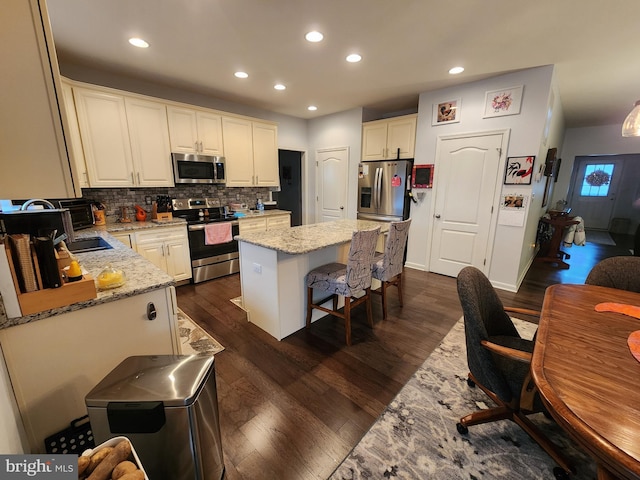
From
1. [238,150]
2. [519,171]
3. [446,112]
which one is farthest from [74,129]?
[519,171]

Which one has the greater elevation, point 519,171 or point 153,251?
point 519,171

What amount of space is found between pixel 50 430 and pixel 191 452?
0.68m

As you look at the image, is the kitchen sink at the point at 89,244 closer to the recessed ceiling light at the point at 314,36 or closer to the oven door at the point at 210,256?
the oven door at the point at 210,256

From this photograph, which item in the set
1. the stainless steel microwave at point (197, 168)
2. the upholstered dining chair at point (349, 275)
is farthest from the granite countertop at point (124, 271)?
the stainless steel microwave at point (197, 168)

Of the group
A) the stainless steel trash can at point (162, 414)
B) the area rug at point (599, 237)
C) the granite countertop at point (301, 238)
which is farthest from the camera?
the area rug at point (599, 237)

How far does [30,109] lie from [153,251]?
102 inches

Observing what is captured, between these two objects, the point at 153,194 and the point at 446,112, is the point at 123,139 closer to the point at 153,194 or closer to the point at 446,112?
the point at 153,194

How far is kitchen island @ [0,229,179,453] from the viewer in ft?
3.54

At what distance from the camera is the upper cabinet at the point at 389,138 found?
407cm

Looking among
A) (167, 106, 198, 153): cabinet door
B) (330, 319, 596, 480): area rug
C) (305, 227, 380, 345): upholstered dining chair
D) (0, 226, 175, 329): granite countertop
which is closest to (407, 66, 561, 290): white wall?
(305, 227, 380, 345): upholstered dining chair

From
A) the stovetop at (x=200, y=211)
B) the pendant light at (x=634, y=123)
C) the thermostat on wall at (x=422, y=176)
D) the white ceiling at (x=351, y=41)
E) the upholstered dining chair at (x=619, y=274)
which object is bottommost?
the upholstered dining chair at (x=619, y=274)

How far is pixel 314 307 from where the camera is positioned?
245 centimetres

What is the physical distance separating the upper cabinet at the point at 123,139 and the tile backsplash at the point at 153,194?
316 millimetres

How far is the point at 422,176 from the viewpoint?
13.0 ft
